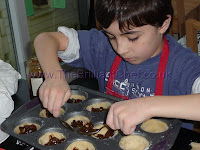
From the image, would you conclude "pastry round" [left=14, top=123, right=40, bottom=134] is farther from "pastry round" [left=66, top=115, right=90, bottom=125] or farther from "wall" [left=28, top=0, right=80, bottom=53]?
"wall" [left=28, top=0, right=80, bottom=53]

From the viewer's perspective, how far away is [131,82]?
1.58m

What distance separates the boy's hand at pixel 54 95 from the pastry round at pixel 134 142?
1.04 feet

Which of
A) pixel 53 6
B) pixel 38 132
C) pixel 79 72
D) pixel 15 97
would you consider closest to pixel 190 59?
pixel 38 132

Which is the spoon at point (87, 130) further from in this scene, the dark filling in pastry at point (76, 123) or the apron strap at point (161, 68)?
the apron strap at point (161, 68)

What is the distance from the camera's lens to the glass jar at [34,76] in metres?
1.75

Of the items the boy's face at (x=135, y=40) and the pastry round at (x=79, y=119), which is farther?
the pastry round at (x=79, y=119)

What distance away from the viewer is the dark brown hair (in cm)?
120

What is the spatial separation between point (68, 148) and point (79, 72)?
1211mm

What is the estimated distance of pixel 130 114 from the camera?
3.34 ft

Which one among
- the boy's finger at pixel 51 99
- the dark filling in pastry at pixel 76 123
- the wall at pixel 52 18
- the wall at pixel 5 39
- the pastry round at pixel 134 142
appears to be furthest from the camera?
the wall at pixel 52 18

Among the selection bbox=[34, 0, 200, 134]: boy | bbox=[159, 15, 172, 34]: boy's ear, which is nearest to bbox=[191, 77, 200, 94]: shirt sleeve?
bbox=[34, 0, 200, 134]: boy

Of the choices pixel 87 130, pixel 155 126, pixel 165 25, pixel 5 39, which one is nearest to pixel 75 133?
pixel 87 130

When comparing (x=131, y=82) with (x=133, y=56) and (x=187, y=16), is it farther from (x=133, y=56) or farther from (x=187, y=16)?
(x=187, y=16)

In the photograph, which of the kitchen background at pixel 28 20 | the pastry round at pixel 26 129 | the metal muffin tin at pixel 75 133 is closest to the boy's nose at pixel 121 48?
the metal muffin tin at pixel 75 133
